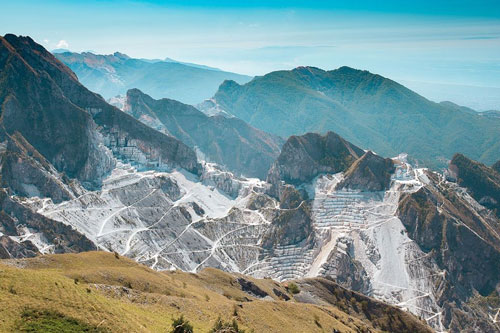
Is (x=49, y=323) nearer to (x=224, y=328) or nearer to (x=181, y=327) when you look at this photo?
(x=181, y=327)

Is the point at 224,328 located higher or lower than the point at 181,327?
lower

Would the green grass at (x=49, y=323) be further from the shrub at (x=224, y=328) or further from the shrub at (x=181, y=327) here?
the shrub at (x=224, y=328)

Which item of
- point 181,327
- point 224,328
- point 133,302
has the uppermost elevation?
point 181,327

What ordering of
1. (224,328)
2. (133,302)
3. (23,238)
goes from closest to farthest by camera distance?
(224,328) → (133,302) → (23,238)

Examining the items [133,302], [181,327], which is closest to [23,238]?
[133,302]

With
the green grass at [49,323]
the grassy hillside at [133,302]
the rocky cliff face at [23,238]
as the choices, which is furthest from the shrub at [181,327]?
the rocky cliff face at [23,238]

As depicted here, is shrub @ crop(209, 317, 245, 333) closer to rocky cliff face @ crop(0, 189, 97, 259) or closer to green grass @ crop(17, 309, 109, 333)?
green grass @ crop(17, 309, 109, 333)

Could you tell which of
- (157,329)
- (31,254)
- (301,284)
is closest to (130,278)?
(157,329)

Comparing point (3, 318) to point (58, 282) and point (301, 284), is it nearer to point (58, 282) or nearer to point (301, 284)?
point (58, 282)
